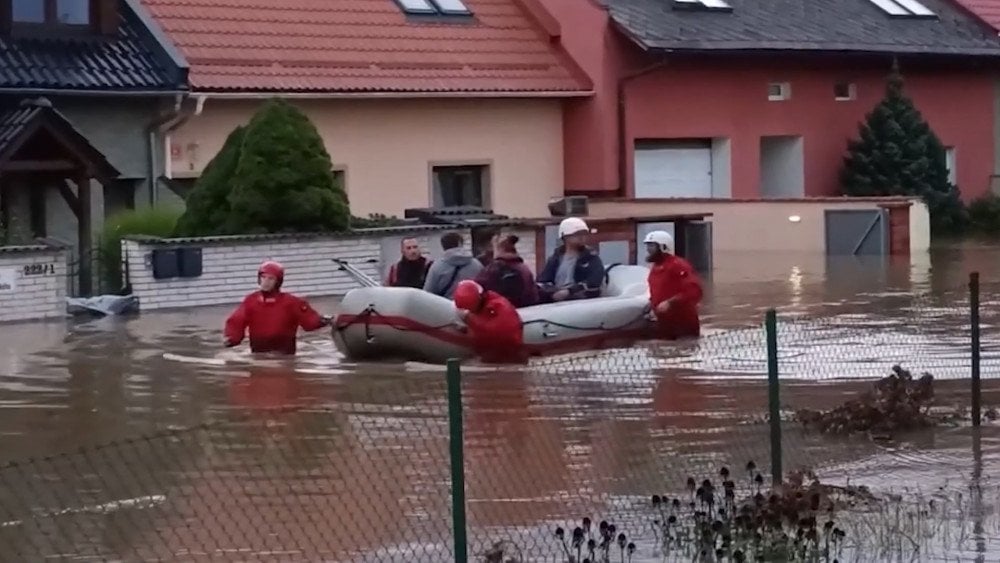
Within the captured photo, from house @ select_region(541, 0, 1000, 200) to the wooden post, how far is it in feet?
36.7

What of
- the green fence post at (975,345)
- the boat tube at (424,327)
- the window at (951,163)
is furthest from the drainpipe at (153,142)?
the window at (951,163)

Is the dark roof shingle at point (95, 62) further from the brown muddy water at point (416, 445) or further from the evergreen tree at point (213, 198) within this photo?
the brown muddy water at point (416, 445)

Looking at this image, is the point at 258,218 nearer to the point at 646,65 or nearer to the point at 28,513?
the point at 646,65

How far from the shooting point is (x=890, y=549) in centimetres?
949

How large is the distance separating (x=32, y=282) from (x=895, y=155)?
61.2 ft

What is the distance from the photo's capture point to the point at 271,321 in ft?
60.5

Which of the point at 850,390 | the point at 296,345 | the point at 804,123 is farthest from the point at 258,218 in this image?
the point at 804,123

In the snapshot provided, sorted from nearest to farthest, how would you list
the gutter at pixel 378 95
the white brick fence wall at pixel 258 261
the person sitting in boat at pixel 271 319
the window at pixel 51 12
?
the person sitting in boat at pixel 271 319 → the white brick fence wall at pixel 258 261 → the window at pixel 51 12 → the gutter at pixel 378 95

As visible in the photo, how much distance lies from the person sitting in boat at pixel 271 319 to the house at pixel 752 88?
655 inches

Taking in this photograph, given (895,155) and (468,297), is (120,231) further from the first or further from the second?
(895,155)

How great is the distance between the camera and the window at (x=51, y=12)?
2730cm

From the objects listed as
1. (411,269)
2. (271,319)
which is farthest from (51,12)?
(271,319)

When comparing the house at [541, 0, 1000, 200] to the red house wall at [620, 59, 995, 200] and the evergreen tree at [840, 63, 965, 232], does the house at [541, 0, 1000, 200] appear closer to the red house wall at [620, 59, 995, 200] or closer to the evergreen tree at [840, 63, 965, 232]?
the red house wall at [620, 59, 995, 200]

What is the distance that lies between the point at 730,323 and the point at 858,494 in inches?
429
